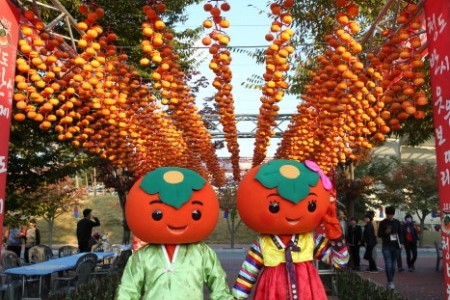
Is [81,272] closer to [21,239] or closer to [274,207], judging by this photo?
[274,207]

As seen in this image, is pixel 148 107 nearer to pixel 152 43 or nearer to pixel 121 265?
pixel 152 43

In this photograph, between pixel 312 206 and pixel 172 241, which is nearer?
pixel 172 241

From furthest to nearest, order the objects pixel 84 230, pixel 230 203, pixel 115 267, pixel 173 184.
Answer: pixel 230 203 → pixel 84 230 → pixel 115 267 → pixel 173 184

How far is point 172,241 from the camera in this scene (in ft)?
14.6

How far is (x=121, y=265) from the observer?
10930 millimetres

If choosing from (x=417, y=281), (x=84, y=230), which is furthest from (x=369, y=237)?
(x=84, y=230)

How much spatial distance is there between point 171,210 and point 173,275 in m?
0.52

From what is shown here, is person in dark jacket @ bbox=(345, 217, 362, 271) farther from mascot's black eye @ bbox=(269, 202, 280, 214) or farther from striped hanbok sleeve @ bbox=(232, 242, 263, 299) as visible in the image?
mascot's black eye @ bbox=(269, 202, 280, 214)

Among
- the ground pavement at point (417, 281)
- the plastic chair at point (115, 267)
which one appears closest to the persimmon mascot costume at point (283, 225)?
Answer: the ground pavement at point (417, 281)

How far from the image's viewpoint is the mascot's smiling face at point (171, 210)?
14.6 feet

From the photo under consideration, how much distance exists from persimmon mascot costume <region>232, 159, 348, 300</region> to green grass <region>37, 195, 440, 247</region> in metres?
26.6

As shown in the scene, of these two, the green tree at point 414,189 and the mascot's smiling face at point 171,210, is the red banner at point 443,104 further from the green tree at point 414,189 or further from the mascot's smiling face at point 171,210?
the green tree at point 414,189

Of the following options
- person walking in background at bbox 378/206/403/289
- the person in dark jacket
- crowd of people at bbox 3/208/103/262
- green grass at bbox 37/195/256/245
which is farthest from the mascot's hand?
green grass at bbox 37/195/256/245

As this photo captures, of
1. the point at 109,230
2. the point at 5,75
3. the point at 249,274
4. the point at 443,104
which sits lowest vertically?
the point at 109,230
